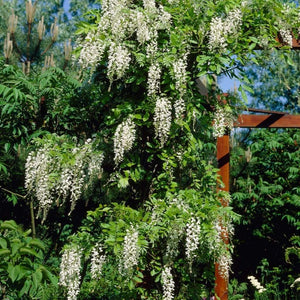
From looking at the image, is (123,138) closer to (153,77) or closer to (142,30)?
(153,77)

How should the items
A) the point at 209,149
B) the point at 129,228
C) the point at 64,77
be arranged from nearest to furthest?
1. the point at 129,228
2. the point at 64,77
3. the point at 209,149

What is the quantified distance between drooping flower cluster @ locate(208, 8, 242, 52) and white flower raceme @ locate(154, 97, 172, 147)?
0.59m

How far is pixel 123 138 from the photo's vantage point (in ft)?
11.3

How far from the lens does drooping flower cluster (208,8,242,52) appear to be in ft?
11.5

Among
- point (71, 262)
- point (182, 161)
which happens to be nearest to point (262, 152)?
point (182, 161)

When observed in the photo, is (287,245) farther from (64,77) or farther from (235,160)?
(64,77)

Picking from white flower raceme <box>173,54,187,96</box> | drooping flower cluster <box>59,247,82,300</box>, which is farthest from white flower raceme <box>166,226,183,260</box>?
white flower raceme <box>173,54,187,96</box>

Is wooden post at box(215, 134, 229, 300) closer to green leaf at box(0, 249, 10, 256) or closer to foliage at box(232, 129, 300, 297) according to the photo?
foliage at box(232, 129, 300, 297)

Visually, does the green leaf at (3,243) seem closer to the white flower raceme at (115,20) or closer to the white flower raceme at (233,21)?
the white flower raceme at (115,20)

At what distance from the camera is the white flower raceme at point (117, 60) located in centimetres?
345

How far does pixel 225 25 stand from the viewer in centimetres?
362

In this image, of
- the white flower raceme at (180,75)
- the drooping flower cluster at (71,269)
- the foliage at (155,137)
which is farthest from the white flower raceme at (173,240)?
the white flower raceme at (180,75)

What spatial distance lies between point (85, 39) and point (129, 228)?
1.55 metres

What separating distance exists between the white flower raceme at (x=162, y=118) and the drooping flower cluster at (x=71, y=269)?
107cm
